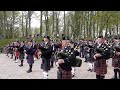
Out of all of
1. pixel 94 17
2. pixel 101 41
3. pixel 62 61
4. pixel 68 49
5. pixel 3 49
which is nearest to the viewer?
pixel 62 61

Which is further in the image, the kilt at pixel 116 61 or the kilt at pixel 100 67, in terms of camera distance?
the kilt at pixel 116 61

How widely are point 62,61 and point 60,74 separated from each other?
1.45ft

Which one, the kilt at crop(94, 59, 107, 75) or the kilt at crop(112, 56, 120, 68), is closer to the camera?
the kilt at crop(94, 59, 107, 75)

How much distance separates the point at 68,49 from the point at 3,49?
21.8 meters

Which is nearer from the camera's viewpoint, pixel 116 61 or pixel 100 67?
pixel 100 67

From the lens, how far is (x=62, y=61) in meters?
6.05
